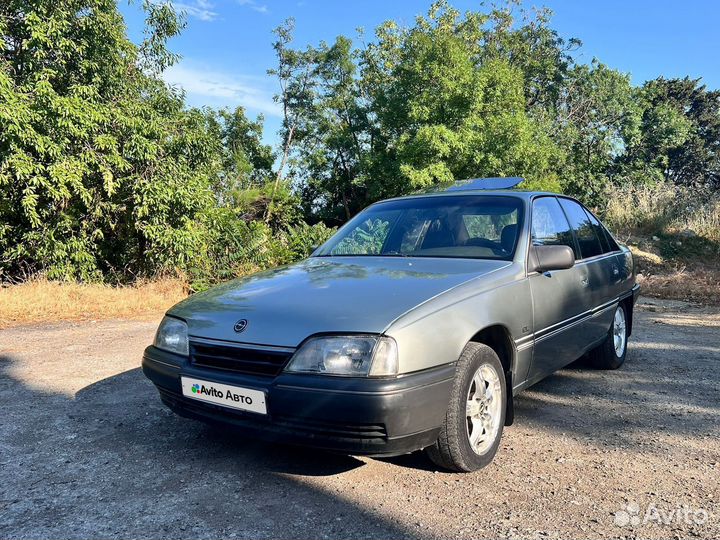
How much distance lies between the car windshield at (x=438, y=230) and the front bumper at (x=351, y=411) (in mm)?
1239

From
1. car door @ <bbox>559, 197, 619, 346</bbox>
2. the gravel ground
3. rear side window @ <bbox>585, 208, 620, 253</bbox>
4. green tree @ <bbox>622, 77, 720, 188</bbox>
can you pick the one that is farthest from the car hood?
green tree @ <bbox>622, 77, 720, 188</bbox>

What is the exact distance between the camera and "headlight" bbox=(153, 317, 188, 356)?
2848 mm

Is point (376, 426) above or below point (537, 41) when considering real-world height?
below

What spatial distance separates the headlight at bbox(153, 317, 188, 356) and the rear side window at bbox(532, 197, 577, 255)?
7.35 feet

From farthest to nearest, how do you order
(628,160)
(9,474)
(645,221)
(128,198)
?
(628,160) → (645,221) → (128,198) → (9,474)

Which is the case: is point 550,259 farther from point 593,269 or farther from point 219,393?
point 219,393

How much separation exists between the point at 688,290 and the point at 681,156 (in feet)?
112

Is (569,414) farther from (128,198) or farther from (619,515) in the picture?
(128,198)

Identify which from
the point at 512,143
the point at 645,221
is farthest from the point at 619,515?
the point at 512,143

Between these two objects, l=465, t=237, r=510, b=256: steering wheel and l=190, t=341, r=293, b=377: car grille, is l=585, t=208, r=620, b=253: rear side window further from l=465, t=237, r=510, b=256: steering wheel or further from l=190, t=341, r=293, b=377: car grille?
Answer: l=190, t=341, r=293, b=377: car grille

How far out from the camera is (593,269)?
167 inches

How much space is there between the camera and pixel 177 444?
125 inches

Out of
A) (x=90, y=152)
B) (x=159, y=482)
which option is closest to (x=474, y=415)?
(x=159, y=482)

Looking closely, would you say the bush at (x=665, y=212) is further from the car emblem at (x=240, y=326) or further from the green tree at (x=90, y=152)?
the car emblem at (x=240, y=326)
